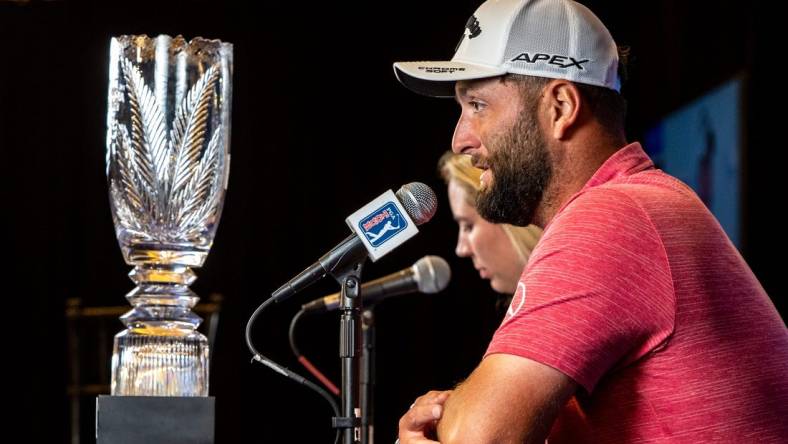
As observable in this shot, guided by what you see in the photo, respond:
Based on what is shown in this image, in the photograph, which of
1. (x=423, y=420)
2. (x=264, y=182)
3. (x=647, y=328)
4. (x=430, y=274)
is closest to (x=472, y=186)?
(x=430, y=274)

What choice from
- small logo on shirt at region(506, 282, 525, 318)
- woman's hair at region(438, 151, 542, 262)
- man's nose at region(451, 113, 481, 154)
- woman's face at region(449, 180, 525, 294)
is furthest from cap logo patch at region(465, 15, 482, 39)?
woman's face at region(449, 180, 525, 294)

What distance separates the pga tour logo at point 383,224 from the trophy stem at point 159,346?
37 centimetres

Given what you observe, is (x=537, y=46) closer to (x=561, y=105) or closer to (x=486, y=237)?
(x=561, y=105)

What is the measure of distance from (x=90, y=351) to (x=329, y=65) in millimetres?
2083

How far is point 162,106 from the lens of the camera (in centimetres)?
191

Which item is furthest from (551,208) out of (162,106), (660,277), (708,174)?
(708,174)

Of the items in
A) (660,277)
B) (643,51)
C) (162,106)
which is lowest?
(660,277)

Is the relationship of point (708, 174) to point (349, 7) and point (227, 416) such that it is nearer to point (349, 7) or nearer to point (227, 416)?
point (349, 7)

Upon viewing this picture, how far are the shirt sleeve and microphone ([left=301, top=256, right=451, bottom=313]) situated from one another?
1035 mm

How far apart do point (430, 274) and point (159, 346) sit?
3.45 ft

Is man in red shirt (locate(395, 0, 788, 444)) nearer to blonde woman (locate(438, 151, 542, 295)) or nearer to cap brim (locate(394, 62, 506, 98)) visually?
cap brim (locate(394, 62, 506, 98))

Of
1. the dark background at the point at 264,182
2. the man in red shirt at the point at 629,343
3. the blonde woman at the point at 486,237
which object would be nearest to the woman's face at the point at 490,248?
the blonde woman at the point at 486,237

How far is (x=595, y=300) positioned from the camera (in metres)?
1.35

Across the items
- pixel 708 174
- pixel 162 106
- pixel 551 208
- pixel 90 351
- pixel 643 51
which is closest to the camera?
pixel 551 208
